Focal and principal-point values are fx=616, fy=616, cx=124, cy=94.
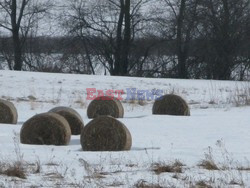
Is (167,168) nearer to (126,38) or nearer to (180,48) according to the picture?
(180,48)

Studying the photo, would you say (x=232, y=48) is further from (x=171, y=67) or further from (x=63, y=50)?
(x=63, y=50)

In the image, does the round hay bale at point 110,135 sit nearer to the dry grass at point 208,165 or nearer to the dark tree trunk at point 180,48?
the dry grass at point 208,165

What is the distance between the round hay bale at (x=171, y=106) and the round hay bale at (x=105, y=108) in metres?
1.00

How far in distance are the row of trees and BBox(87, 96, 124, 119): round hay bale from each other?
805 inches

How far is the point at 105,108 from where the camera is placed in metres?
15.4

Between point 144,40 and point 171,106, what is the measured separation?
74.2ft

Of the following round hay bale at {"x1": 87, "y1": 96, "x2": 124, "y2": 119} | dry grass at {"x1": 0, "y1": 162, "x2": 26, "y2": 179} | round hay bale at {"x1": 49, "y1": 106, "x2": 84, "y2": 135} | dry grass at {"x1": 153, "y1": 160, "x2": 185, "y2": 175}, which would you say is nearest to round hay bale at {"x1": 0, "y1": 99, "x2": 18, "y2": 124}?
round hay bale at {"x1": 49, "y1": 106, "x2": 84, "y2": 135}

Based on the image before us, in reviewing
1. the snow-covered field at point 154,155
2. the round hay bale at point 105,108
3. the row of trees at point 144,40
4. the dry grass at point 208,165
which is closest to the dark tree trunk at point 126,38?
the row of trees at point 144,40

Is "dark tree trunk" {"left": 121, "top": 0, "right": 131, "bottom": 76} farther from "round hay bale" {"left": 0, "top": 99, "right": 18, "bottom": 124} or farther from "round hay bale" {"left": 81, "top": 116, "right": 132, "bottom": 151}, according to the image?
"round hay bale" {"left": 81, "top": 116, "right": 132, "bottom": 151}

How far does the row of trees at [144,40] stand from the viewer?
3572 cm

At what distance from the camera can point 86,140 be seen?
31.4 ft

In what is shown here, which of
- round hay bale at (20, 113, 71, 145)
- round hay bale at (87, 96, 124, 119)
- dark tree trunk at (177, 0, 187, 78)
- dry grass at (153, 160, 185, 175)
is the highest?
dark tree trunk at (177, 0, 187, 78)

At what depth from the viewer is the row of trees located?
117ft

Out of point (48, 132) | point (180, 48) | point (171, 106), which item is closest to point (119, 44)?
point (180, 48)
